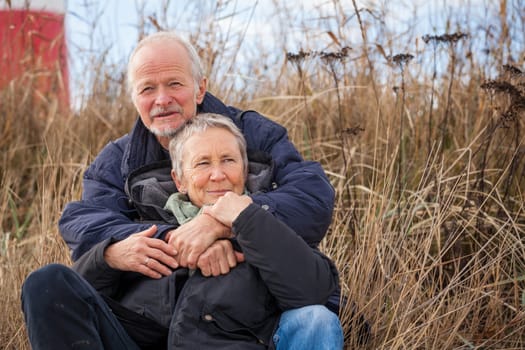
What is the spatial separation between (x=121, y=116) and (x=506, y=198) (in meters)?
2.97

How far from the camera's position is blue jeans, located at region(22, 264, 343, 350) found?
2.46 meters

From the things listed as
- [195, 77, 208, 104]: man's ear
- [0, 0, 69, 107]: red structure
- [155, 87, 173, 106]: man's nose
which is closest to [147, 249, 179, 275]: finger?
[155, 87, 173, 106]: man's nose

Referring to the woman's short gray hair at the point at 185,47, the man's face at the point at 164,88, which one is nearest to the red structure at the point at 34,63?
the woman's short gray hair at the point at 185,47

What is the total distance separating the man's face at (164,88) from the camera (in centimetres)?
337

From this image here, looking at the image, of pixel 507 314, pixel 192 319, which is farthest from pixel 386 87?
pixel 192 319

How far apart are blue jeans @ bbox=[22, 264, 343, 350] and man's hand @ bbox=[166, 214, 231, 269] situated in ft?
1.06

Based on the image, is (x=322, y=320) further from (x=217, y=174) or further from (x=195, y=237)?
(x=217, y=174)

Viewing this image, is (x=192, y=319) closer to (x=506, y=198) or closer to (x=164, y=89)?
(x=164, y=89)

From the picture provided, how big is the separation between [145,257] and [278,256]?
51 cm

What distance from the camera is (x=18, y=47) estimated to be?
20.5 feet

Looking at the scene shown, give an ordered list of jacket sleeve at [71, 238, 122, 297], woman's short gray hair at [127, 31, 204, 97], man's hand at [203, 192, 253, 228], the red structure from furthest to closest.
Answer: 1. the red structure
2. woman's short gray hair at [127, 31, 204, 97]
3. jacket sleeve at [71, 238, 122, 297]
4. man's hand at [203, 192, 253, 228]

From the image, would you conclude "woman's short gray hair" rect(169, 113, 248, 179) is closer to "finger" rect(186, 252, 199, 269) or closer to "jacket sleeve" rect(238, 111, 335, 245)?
"jacket sleeve" rect(238, 111, 335, 245)

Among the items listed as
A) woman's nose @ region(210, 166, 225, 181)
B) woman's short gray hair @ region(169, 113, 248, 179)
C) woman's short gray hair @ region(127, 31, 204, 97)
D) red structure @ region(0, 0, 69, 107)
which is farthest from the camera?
red structure @ region(0, 0, 69, 107)

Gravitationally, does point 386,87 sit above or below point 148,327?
above
